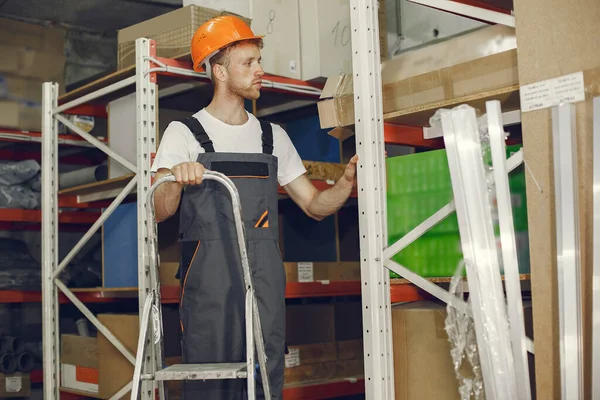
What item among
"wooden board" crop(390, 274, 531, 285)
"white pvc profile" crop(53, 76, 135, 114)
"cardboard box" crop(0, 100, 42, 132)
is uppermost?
"cardboard box" crop(0, 100, 42, 132)

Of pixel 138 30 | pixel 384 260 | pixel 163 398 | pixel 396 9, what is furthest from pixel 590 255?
pixel 396 9

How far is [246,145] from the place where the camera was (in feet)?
12.2

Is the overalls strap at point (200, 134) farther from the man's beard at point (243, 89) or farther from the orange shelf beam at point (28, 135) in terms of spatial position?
the orange shelf beam at point (28, 135)

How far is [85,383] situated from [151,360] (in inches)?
46.7

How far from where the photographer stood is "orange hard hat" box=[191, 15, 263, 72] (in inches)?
149

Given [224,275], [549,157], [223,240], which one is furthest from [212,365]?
[549,157]

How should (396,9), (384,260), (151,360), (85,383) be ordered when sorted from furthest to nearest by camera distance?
(396,9), (85,383), (151,360), (384,260)

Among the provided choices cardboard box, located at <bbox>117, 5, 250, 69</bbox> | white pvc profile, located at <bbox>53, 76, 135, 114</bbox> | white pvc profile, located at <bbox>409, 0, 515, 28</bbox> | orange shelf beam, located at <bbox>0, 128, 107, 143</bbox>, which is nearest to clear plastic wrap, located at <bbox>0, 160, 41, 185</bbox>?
orange shelf beam, located at <bbox>0, 128, 107, 143</bbox>

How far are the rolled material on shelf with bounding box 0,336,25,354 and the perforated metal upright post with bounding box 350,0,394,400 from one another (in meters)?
3.48

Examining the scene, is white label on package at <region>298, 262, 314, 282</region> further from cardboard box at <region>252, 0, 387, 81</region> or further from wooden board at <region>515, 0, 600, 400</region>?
wooden board at <region>515, 0, 600, 400</region>

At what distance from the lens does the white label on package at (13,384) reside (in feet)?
18.8

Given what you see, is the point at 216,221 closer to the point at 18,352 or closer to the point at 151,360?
the point at 151,360

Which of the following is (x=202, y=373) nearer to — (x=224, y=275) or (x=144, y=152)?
(x=224, y=275)

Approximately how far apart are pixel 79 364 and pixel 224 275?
83.6 inches
